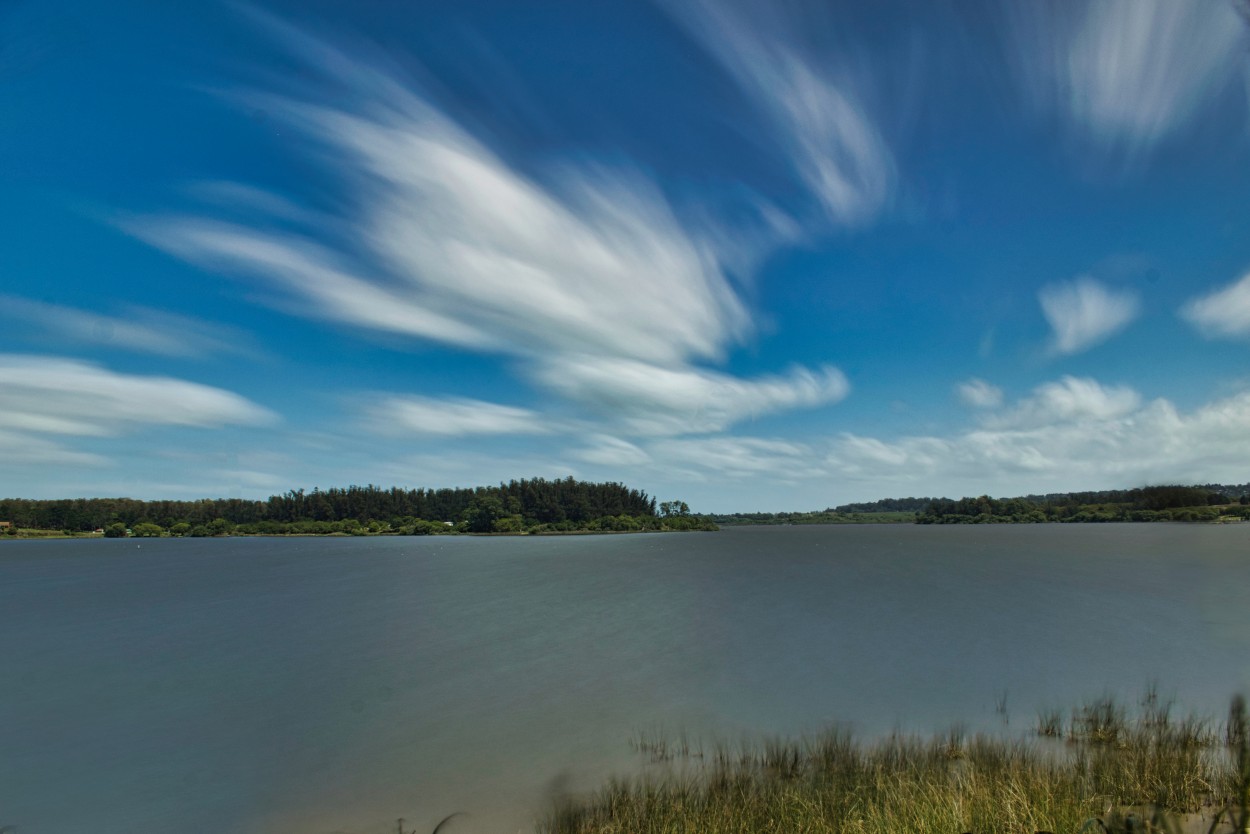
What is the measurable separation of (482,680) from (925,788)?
52.8ft

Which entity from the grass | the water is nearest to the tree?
the water

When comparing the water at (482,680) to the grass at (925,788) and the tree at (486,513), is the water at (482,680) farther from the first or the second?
the tree at (486,513)

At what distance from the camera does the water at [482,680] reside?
42.7ft

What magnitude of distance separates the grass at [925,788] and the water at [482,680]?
279 centimetres

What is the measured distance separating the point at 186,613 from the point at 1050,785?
4597 centimetres

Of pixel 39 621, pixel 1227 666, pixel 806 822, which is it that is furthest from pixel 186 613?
pixel 1227 666

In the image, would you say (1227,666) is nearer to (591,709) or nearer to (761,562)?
(591,709)

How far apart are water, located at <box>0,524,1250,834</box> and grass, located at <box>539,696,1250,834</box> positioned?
9.16 feet

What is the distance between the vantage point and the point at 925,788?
916 centimetres

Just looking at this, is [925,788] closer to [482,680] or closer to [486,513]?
[482,680]

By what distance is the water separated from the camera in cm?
1302

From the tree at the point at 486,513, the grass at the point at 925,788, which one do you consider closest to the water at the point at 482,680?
the grass at the point at 925,788

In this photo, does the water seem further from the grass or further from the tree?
the tree

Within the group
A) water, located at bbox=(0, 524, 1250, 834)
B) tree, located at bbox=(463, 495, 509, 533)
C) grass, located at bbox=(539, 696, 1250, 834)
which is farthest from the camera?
tree, located at bbox=(463, 495, 509, 533)
